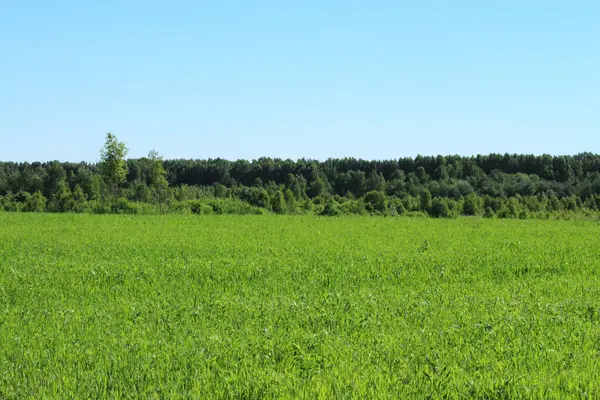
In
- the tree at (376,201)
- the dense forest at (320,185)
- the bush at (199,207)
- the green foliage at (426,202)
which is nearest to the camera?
the bush at (199,207)

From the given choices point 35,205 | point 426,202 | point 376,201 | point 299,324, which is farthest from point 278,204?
point 299,324

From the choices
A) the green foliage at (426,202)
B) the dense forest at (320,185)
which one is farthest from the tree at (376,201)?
the green foliage at (426,202)

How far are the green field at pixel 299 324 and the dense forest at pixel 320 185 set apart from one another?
37646 millimetres

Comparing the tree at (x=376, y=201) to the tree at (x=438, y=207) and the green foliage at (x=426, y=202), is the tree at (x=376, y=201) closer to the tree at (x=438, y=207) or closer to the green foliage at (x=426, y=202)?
the tree at (x=438, y=207)

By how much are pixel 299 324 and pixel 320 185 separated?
94.1 metres

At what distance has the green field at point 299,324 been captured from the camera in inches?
288

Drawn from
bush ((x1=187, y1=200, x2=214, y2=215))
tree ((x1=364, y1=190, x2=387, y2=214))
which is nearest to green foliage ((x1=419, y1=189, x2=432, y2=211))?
tree ((x1=364, y1=190, x2=387, y2=214))

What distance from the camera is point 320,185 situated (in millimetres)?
104188

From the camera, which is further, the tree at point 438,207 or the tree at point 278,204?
the tree at point 438,207

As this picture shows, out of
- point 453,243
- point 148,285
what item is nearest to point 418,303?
point 148,285

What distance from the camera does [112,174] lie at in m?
58.8

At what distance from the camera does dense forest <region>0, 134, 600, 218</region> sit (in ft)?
197

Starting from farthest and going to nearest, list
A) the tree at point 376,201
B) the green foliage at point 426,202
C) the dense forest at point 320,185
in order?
1. the green foliage at point 426,202
2. the tree at point 376,201
3. the dense forest at point 320,185

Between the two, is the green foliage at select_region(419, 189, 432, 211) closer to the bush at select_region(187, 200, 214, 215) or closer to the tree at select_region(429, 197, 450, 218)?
the tree at select_region(429, 197, 450, 218)
